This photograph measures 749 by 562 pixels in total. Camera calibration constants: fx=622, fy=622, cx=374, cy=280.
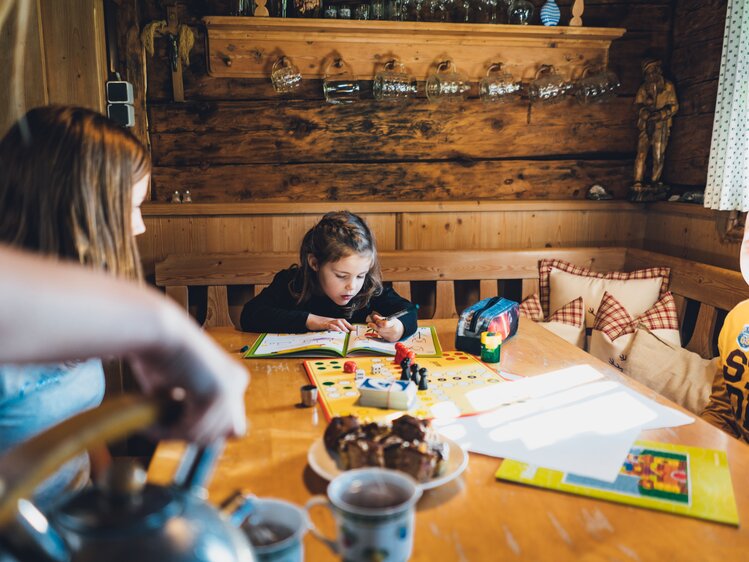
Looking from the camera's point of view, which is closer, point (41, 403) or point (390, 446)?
point (390, 446)

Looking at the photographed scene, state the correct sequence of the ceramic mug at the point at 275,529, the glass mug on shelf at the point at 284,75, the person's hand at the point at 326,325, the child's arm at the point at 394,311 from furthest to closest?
the glass mug on shelf at the point at 284,75, the person's hand at the point at 326,325, the child's arm at the point at 394,311, the ceramic mug at the point at 275,529

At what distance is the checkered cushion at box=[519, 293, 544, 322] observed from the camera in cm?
291

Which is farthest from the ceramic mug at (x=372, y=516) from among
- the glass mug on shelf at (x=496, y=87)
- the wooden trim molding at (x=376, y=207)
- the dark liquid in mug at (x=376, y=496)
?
the glass mug on shelf at (x=496, y=87)

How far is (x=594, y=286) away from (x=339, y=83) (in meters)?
1.54

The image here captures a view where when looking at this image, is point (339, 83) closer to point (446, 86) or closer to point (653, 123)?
point (446, 86)

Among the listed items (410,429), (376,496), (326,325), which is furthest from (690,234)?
(376,496)

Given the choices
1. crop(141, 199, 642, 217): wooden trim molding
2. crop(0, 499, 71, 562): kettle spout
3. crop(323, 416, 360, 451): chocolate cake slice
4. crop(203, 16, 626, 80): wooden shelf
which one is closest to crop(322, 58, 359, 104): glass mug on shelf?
crop(203, 16, 626, 80): wooden shelf

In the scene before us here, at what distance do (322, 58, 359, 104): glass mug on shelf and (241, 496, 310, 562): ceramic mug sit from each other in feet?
8.41

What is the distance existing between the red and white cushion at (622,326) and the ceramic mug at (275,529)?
2.10m

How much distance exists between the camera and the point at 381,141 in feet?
10.5

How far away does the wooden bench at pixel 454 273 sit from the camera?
2637mm

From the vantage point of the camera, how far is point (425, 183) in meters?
3.28

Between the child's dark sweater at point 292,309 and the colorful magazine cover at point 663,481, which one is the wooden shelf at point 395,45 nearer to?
the child's dark sweater at point 292,309

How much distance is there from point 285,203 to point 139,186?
68.8 inches
